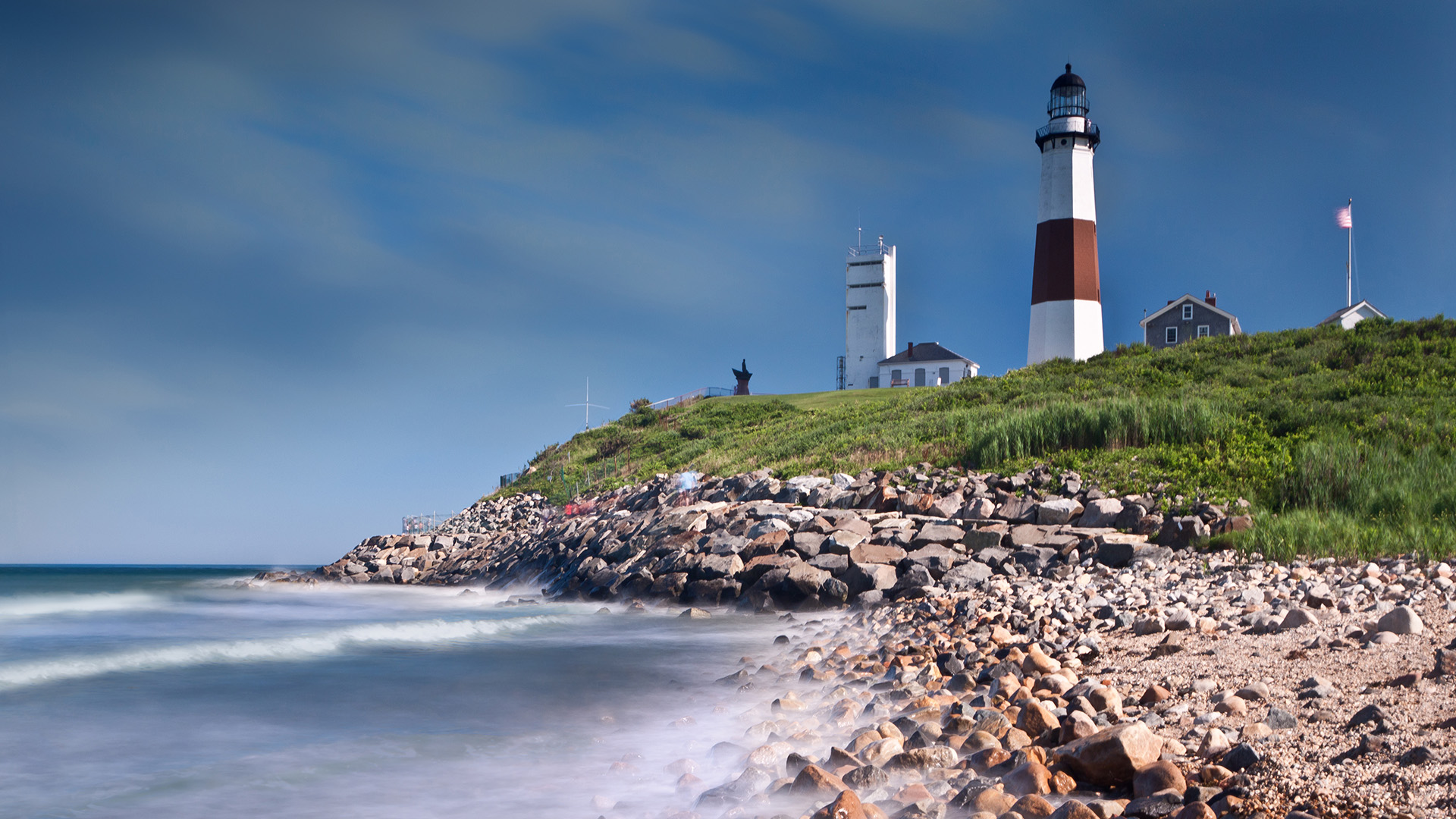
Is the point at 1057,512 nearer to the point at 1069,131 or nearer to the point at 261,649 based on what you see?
the point at 261,649

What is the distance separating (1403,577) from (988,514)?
22.4ft

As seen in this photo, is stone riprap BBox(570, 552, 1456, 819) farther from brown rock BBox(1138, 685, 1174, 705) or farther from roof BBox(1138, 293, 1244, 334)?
roof BBox(1138, 293, 1244, 334)

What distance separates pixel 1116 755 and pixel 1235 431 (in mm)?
13796

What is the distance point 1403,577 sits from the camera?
23.4 ft

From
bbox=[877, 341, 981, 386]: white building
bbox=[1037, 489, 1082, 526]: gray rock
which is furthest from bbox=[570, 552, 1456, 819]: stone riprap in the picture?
bbox=[877, 341, 981, 386]: white building

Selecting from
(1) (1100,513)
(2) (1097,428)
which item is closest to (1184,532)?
(1) (1100,513)

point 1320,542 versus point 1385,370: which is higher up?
point 1385,370

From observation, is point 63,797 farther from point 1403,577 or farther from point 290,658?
point 1403,577

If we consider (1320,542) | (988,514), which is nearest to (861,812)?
(1320,542)

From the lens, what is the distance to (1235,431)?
51.5 ft

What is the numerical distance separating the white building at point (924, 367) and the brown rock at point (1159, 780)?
181 feet

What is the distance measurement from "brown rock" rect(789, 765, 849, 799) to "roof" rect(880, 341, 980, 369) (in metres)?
56.6

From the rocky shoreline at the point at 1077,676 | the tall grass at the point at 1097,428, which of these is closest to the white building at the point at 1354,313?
the tall grass at the point at 1097,428

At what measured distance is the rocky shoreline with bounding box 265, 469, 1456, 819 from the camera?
3855mm
